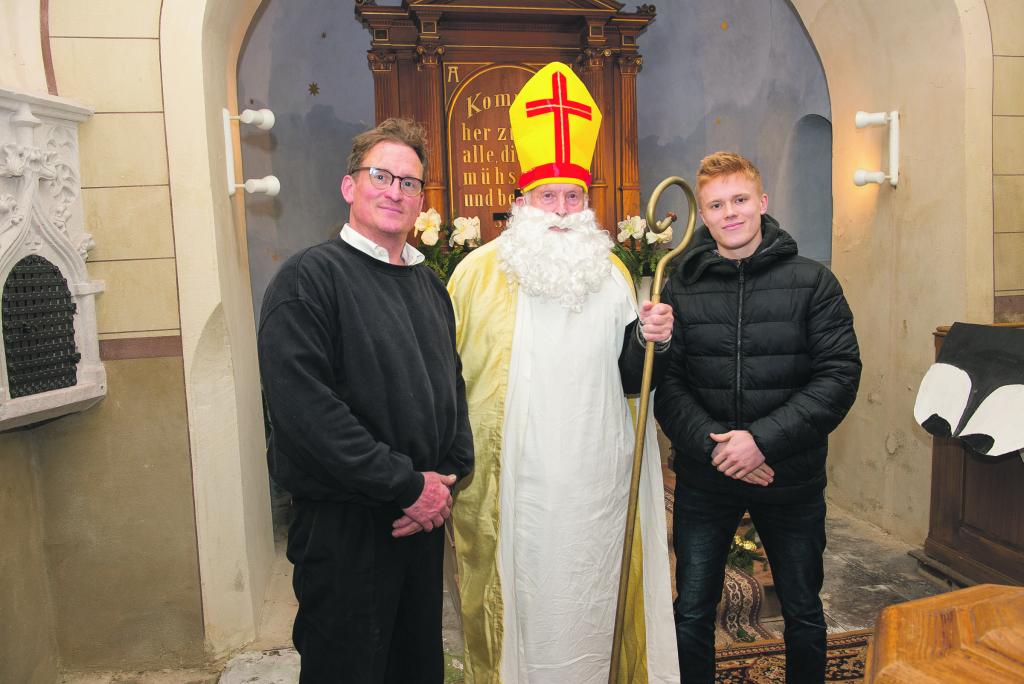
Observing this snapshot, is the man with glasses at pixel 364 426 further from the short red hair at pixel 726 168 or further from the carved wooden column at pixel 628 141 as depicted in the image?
the carved wooden column at pixel 628 141

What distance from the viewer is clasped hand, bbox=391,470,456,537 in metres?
1.74

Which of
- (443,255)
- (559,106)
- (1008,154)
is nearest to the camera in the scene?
(559,106)

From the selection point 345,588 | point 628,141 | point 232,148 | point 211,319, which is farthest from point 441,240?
point 345,588

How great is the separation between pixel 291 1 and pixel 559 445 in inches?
186

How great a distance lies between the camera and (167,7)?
2715mm

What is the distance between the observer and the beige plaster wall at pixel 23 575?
100 inches

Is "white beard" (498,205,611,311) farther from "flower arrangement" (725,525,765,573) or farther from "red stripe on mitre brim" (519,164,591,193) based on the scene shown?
"flower arrangement" (725,525,765,573)

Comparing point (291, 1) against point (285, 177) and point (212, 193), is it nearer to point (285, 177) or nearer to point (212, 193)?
point (285, 177)

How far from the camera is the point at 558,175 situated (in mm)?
2389

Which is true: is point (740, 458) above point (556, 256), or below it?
below

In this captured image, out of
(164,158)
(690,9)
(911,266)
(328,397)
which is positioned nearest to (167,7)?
(164,158)

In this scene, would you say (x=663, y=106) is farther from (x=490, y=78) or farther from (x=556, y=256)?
(x=556, y=256)

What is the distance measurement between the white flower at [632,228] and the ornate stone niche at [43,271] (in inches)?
122

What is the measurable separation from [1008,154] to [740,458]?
8.36 feet
